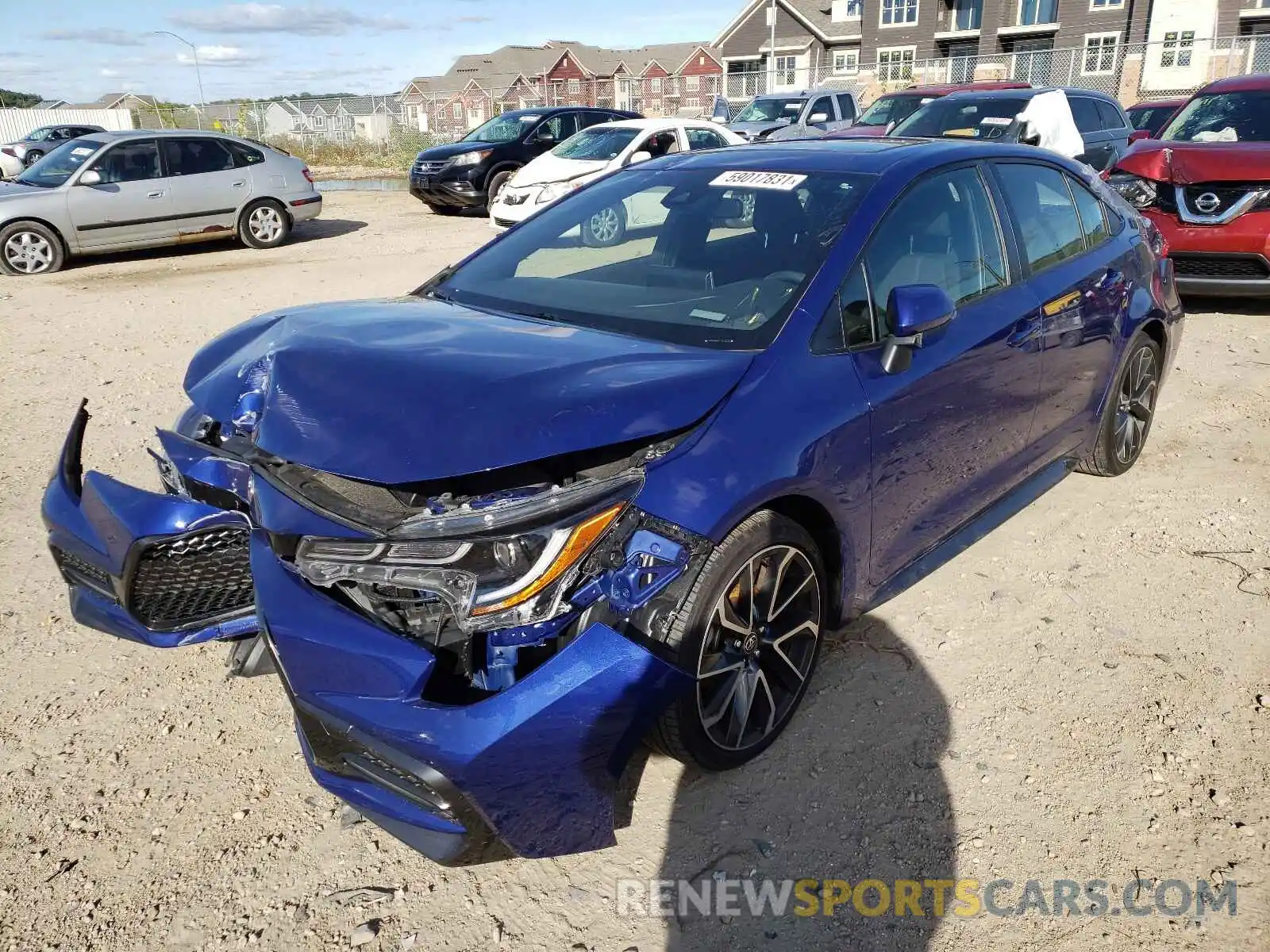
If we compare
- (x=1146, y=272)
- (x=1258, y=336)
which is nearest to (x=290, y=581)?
(x=1146, y=272)

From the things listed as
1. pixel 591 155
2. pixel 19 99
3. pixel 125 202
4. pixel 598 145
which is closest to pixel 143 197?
pixel 125 202

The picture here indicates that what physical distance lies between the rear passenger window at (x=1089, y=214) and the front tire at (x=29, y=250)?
1191 centimetres

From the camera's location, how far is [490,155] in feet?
53.5

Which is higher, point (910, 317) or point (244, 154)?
point (244, 154)

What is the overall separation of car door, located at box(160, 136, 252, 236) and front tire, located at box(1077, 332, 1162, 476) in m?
11.9

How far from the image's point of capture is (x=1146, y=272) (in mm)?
4836

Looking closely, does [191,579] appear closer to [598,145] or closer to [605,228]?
[605,228]

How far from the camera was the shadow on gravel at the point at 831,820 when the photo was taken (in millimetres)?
2391

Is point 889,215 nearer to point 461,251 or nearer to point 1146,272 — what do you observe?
point 1146,272

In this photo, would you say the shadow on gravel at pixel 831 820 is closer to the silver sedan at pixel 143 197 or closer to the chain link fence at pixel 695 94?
the silver sedan at pixel 143 197

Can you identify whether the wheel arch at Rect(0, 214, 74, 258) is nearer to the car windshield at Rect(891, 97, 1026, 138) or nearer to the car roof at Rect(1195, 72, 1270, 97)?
the car windshield at Rect(891, 97, 1026, 138)

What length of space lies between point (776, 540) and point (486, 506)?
86cm

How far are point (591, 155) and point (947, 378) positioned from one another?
1126 centimetres
